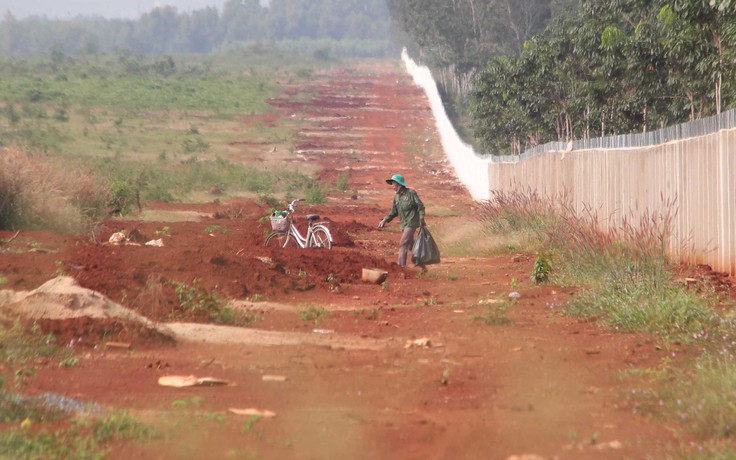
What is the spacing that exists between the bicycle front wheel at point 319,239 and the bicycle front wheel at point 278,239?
1.80 ft

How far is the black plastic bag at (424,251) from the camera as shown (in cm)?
1598

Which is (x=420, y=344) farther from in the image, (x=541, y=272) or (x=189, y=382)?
(x=541, y=272)

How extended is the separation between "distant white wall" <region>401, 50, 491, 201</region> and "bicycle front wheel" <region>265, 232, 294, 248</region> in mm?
13325

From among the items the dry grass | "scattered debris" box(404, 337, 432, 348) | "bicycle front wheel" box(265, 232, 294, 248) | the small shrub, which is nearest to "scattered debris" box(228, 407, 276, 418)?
"scattered debris" box(404, 337, 432, 348)

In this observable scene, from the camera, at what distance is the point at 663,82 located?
2436 cm

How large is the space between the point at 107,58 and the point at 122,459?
105846 millimetres

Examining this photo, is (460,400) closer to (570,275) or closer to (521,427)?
(521,427)

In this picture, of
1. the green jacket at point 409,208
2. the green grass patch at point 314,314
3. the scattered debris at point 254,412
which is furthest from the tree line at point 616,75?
the scattered debris at point 254,412

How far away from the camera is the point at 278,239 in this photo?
772 inches

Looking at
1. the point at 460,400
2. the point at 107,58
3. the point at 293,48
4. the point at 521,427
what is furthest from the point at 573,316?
the point at 293,48

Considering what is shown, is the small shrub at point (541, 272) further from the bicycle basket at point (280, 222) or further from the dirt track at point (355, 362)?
the bicycle basket at point (280, 222)

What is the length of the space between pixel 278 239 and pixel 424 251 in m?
4.33

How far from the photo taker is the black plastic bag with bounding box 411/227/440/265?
16.0m

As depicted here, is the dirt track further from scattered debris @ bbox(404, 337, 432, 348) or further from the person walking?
the person walking
